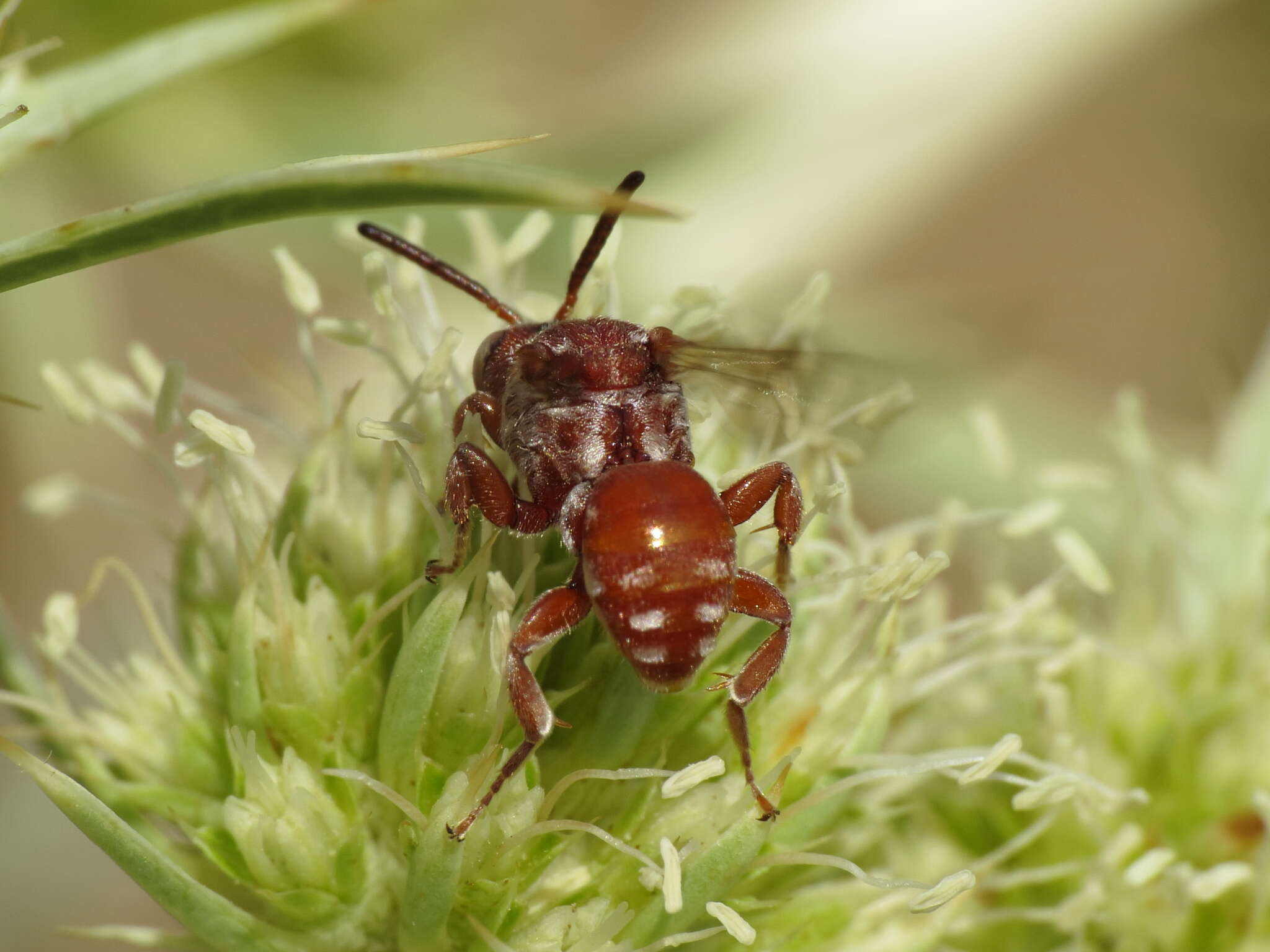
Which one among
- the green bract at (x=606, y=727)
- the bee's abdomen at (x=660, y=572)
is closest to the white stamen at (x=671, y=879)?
the green bract at (x=606, y=727)

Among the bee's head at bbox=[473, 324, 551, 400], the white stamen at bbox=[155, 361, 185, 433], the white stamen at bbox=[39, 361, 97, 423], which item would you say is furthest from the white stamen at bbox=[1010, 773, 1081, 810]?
the white stamen at bbox=[39, 361, 97, 423]

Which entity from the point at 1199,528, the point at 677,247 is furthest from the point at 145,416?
the point at 1199,528

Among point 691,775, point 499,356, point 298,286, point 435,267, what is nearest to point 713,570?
point 691,775

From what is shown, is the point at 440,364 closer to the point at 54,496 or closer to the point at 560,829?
the point at 560,829

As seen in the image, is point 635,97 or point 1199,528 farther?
point 635,97

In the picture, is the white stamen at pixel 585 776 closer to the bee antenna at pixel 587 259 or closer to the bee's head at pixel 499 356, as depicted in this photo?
the bee's head at pixel 499 356

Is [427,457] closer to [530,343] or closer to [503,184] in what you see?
[530,343]

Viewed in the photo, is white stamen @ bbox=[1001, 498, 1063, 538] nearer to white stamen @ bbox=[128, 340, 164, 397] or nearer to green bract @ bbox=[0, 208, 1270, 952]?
green bract @ bbox=[0, 208, 1270, 952]
